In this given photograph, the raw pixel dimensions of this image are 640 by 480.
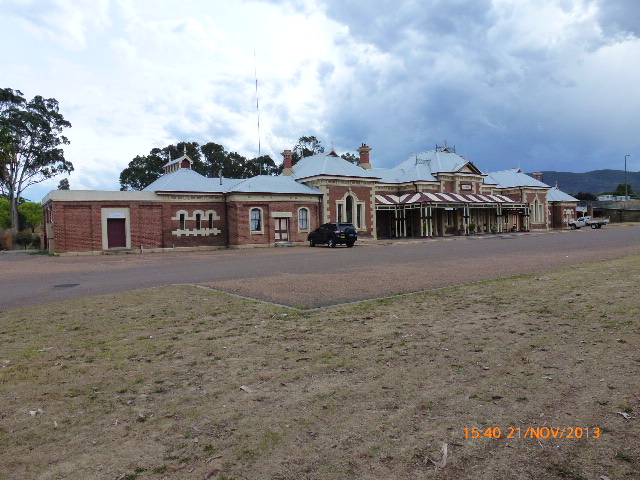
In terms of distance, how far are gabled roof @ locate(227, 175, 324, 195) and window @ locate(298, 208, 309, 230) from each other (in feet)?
5.09

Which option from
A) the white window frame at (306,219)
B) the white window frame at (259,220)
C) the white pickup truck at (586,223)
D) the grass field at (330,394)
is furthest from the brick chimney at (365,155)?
the grass field at (330,394)

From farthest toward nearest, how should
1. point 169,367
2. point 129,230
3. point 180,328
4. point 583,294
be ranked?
point 129,230, point 583,294, point 180,328, point 169,367

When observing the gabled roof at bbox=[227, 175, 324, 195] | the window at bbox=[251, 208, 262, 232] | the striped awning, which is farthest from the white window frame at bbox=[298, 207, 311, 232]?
the striped awning

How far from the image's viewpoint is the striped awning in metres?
A: 45.9

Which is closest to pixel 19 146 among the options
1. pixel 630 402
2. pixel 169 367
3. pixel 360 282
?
pixel 360 282

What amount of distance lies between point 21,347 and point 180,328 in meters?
2.12

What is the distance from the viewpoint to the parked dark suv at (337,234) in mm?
32062

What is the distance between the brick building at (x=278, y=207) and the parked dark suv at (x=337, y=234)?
4.72m

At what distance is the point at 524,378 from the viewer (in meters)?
4.77

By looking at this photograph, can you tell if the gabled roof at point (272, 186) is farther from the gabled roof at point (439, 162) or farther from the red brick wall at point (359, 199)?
the gabled roof at point (439, 162)

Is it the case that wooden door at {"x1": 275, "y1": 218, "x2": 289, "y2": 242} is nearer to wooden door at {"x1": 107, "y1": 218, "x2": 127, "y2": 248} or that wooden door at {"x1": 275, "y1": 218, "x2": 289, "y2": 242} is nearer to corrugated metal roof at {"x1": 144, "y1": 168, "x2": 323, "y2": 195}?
corrugated metal roof at {"x1": 144, "y1": 168, "x2": 323, "y2": 195}

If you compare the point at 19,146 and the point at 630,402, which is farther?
the point at 19,146

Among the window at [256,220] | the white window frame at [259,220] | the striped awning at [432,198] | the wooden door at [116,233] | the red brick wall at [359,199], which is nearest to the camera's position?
the wooden door at [116,233]

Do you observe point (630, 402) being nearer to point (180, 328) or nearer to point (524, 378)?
point (524, 378)
